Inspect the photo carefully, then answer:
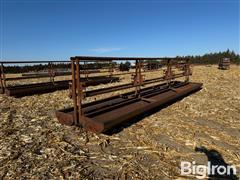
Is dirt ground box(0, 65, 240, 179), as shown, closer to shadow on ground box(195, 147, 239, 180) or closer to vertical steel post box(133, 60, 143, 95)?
shadow on ground box(195, 147, 239, 180)

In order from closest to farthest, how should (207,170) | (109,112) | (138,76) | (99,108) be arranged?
(207,170) → (109,112) → (99,108) → (138,76)

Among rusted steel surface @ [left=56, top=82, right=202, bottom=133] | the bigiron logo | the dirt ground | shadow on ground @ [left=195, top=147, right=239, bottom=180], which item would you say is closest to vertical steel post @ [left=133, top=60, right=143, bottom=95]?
rusted steel surface @ [left=56, top=82, right=202, bottom=133]

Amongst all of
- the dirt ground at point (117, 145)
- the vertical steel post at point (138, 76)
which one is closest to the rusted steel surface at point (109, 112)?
the dirt ground at point (117, 145)

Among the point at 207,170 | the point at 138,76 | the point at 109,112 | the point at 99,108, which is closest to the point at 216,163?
the point at 207,170

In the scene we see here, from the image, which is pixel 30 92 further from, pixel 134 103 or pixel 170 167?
pixel 170 167

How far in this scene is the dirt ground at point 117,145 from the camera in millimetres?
3602

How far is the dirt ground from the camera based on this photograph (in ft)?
11.8

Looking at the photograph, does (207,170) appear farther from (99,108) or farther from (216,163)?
(99,108)

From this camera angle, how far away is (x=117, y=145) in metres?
4.59

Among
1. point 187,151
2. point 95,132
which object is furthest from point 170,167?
point 95,132

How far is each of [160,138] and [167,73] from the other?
5123 mm

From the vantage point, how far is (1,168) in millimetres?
3576

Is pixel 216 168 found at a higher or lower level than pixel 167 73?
lower

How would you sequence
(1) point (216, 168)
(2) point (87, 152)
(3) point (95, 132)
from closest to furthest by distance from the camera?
(1) point (216, 168)
(2) point (87, 152)
(3) point (95, 132)
